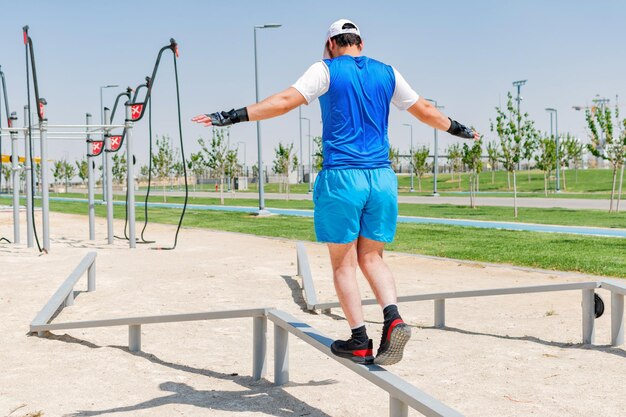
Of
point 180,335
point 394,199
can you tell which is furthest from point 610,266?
point 394,199

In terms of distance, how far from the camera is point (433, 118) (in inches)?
161

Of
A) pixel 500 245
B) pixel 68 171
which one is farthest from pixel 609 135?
pixel 68 171

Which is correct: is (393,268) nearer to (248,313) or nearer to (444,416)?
(248,313)

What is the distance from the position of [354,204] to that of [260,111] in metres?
0.66

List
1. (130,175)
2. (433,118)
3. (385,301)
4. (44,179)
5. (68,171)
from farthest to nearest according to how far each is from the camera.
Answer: (68,171), (130,175), (44,179), (433,118), (385,301)

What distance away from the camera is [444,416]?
305cm

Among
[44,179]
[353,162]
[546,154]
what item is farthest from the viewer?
[546,154]

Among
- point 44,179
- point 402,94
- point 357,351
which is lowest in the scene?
point 357,351

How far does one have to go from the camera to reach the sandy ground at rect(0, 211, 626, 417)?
14.7 feet

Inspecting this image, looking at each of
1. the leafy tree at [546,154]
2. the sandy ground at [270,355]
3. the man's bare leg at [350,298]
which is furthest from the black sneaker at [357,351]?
the leafy tree at [546,154]

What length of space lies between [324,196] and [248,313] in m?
1.79

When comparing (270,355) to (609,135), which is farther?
(609,135)

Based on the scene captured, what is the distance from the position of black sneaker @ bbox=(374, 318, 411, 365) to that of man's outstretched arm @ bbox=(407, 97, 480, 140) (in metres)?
1.15

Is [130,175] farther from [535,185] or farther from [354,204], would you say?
[535,185]
